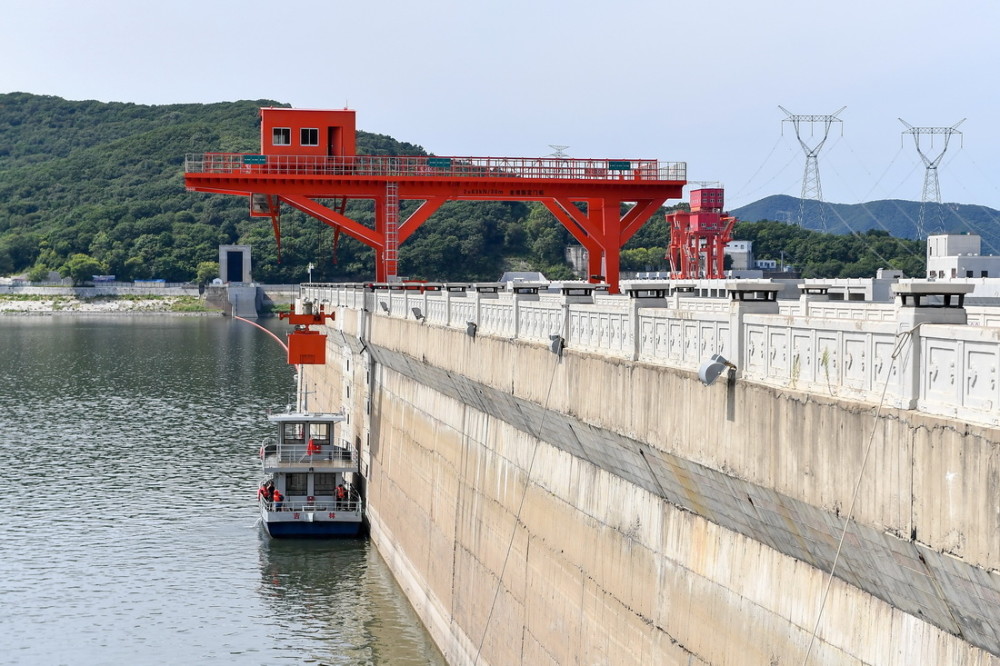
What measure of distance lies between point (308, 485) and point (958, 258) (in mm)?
26070

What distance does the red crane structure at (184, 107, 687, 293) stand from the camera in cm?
4425

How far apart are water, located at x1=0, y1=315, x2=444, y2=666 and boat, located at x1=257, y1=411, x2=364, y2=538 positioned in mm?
578

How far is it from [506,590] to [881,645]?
11.4m

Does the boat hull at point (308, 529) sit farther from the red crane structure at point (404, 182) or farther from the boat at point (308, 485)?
the red crane structure at point (404, 182)

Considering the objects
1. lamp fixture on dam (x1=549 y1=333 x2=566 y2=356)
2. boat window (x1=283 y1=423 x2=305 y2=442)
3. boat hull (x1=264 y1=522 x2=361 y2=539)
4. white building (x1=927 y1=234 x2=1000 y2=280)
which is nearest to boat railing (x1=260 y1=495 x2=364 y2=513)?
boat hull (x1=264 y1=522 x2=361 y2=539)

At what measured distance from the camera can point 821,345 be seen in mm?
10922

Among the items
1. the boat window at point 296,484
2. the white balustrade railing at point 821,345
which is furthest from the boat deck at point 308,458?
the white balustrade railing at point 821,345

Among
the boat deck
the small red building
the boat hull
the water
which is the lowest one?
the water

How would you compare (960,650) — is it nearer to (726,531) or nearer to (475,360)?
(726,531)

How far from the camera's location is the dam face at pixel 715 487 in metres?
9.23

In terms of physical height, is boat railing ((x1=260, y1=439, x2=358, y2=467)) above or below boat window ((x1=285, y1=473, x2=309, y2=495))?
above

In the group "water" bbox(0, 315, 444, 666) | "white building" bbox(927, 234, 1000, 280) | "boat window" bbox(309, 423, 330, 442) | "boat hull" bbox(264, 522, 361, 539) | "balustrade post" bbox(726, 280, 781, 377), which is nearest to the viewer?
"balustrade post" bbox(726, 280, 781, 377)

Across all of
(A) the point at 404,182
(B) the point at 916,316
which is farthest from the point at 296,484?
(B) the point at 916,316

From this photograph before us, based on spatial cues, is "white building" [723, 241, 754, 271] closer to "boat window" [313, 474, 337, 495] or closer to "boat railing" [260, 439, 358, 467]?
"boat railing" [260, 439, 358, 467]
